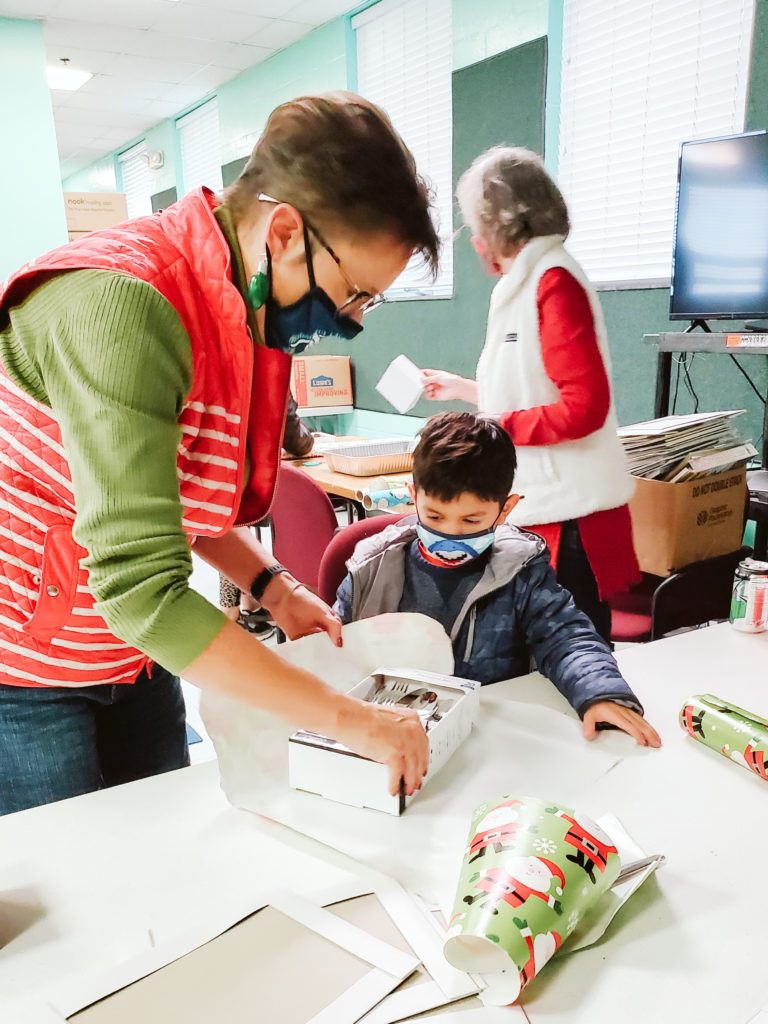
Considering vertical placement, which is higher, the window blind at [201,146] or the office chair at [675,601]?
the window blind at [201,146]

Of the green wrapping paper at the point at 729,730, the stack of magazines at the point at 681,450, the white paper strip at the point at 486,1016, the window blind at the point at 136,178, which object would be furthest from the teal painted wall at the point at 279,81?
the white paper strip at the point at 486,1016

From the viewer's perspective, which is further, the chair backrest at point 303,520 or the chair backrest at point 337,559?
the chair backrest at point 303,520

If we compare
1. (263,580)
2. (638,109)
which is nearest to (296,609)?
(263,580)

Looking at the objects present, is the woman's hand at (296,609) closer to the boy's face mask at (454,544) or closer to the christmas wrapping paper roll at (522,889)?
the boy's face mask at (454,544)

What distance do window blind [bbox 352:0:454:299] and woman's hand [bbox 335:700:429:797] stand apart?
3.30 metres

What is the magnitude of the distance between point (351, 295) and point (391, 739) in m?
0.47

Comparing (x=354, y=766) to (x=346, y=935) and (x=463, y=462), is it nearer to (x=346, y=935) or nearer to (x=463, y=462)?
(x=346, y=935)

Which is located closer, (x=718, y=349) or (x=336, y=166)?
(x=336, y=166)

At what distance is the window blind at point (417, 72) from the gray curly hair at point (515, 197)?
7.06ft

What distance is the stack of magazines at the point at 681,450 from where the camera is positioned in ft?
6.29

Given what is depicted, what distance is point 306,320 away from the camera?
848mm

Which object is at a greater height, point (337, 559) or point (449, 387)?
point (449, 387)

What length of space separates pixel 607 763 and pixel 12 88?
5174 millimetres

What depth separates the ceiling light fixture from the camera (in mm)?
5332
